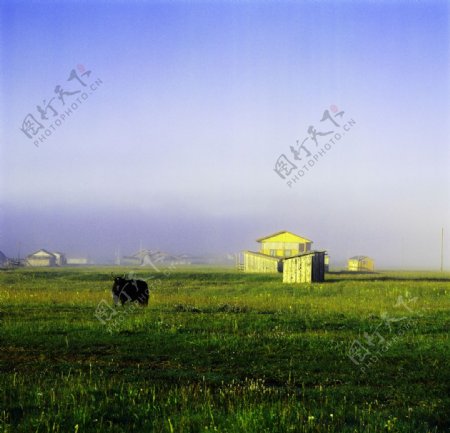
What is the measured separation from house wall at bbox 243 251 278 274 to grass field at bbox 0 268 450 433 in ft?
127

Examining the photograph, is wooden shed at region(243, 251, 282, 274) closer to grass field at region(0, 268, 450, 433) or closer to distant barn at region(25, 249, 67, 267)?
grass field at region(0, 268, 450, 433)

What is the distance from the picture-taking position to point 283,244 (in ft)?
266

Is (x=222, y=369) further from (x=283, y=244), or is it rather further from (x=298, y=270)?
(x=283, y=244)

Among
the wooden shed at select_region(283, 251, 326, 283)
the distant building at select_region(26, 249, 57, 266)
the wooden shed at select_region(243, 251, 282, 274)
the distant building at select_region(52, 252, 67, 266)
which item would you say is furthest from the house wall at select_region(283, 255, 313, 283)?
the distant building at select_region(52, 252, 67, 266)

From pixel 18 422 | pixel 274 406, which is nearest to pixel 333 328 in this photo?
pixel 274 406

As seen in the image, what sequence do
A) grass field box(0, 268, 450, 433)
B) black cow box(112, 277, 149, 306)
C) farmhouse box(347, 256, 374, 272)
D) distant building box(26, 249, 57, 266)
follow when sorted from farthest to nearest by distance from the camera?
distant building box(26, 249, 57, 266) < farmhouse box(347, 256, 374, 272) < black cow box(112, 277, 149, 306) < grass field box(0, 268, 450, 433)

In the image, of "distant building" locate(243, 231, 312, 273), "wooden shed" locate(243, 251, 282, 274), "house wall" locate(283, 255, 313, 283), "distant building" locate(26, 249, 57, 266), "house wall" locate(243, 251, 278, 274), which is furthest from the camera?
"distant building" locate(26, 249, 57, 266)

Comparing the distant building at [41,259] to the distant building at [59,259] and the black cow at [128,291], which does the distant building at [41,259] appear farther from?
the black cow at [128,291]

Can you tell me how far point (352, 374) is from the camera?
1316 cm

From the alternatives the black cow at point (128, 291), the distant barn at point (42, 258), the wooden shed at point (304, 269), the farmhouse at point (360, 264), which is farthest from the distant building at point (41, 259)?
the black cow at point (128, 291)

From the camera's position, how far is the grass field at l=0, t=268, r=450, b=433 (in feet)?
28.7

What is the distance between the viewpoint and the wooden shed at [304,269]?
46.8m

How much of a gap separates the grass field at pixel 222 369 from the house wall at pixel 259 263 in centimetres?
3860

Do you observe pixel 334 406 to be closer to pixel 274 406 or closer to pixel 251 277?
pixel 274 406
